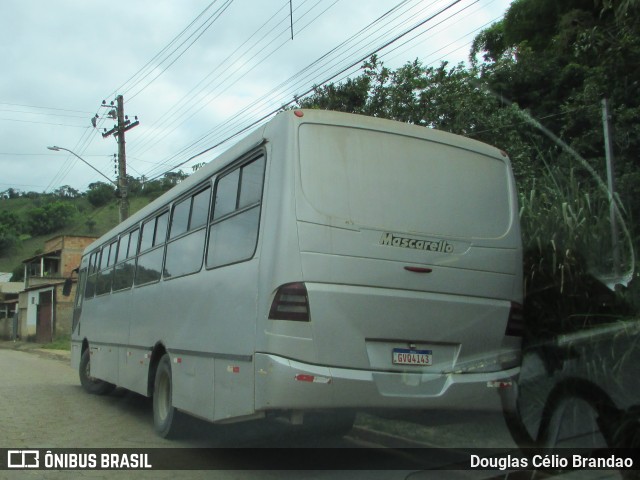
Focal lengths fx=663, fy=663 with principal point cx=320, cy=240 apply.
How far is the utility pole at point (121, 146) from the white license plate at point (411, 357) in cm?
1967

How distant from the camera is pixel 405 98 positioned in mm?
14125

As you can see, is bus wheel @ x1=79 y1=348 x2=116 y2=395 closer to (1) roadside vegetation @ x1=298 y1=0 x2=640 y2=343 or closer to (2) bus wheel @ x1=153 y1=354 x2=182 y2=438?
(2) bus wheel @ x1=153 y1=354 x2=182 y2=438

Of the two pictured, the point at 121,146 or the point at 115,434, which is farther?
the point at 121,146

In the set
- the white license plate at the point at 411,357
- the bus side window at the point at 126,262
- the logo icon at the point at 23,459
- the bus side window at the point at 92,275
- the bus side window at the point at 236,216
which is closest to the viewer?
the white license plate at the point at 411,357

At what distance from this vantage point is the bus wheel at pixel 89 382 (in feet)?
40.0

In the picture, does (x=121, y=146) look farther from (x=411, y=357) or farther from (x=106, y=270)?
(x=411, y=357)

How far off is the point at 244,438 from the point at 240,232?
2.90 metres

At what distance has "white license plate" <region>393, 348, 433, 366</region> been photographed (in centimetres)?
532

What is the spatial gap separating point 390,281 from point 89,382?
9.05 m

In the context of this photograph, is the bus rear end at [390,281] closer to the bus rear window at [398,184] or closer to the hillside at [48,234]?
the bus rear window at [398,184]

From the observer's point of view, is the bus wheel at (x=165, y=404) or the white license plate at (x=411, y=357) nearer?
the white license plate at (x=411, y=357)

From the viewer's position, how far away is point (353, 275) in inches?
205

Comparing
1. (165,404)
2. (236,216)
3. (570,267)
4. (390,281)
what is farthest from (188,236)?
(570,267)

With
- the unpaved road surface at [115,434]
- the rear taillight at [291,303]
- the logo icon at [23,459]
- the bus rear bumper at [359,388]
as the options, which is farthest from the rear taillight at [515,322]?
the logo icon at [23,459]
